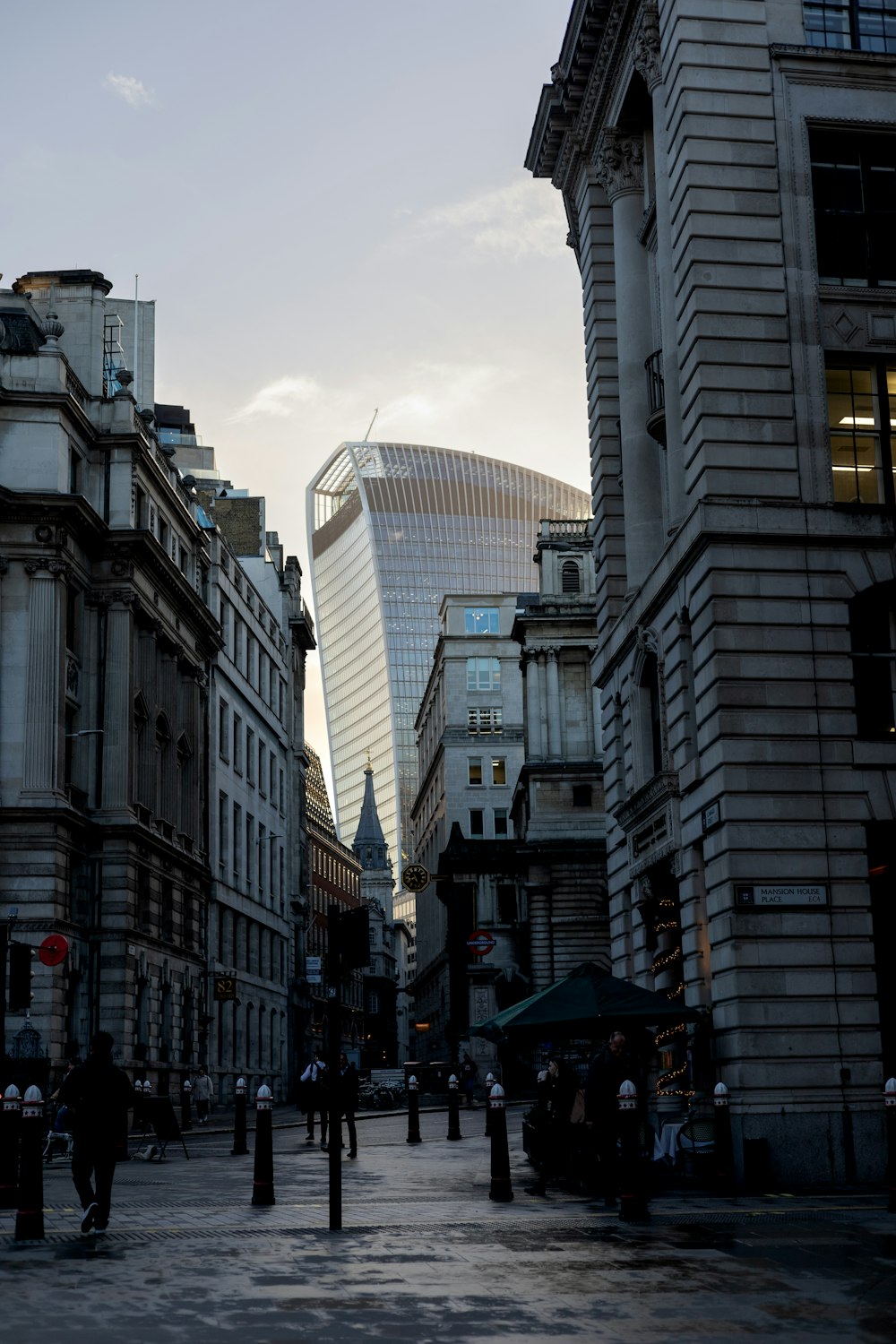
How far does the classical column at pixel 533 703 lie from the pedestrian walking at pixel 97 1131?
6643 centimetres

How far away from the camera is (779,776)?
23672 millimetres

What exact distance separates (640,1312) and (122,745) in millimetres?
44476

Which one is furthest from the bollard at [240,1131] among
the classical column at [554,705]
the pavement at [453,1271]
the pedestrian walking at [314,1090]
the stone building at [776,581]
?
the classical column at [554,705]

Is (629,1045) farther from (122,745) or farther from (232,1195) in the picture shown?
(122,745)

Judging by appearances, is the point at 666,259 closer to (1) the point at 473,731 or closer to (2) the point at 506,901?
(2) the point at 506,901

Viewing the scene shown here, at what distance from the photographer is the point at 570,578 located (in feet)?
284

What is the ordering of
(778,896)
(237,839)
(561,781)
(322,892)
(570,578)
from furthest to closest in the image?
1. (322,892)
2. (570,578)
3. (561,781)
4. (237,839)
5. (778,896)

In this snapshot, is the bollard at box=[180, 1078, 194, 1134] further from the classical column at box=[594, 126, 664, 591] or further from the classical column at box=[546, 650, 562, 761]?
the classical column at box=[546, 650, 562, 761]

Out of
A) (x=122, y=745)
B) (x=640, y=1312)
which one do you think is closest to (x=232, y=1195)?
(x=640, y=1312)

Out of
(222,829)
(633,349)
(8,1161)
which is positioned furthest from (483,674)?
(8,1161)

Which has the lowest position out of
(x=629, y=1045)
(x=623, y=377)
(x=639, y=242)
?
(x=629, y=1045)

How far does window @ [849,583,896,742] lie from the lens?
24453 mm

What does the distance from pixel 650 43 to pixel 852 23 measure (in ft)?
11.4

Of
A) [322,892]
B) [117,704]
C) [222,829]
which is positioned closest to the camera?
[117,704]
